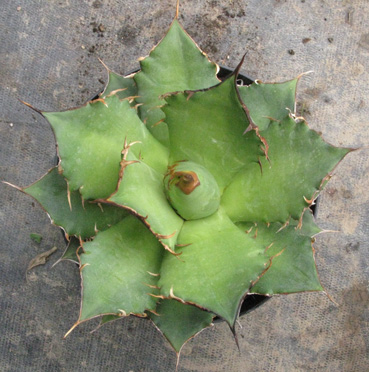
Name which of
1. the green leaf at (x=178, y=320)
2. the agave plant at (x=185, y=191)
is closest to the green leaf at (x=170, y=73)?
the agave plant at (x=185, y=191)

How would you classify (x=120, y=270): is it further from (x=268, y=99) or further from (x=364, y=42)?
(x=364, y=42)

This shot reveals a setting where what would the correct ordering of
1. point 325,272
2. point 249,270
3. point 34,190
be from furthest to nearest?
point 325,272 < point 34,190 < point 249,270

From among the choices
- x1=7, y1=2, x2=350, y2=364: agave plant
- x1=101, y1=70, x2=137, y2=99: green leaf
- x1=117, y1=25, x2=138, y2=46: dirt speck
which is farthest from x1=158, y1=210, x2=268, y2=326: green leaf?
x1=117, y1=25, x2=138, y2=46: dirt speck

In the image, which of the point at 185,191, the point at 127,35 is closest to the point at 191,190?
the point at 185,191

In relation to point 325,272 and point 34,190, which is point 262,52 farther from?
point 34,190

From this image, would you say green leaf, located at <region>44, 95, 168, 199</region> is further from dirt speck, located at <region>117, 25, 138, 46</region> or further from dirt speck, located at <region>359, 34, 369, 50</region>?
dirt speck, located at <region>359, 34, 369, 50</region>

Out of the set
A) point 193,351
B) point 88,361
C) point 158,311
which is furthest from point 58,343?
point 158,311
